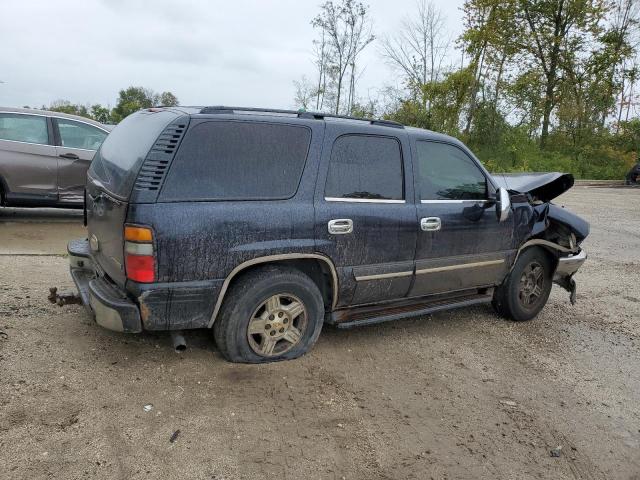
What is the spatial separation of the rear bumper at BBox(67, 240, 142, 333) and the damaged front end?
11.1 ft

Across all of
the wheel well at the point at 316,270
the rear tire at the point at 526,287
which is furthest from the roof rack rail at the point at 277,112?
the rear tire at the point at 526,287

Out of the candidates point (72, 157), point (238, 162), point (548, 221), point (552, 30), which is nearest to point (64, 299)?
point (238, 162)

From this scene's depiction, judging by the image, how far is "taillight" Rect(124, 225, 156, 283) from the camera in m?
3.29

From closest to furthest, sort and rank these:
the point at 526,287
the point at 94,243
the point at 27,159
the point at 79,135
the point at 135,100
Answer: the point at 94,243
the point at 526,287
the point at 27,159
the point at 79,135
the point at 135,100

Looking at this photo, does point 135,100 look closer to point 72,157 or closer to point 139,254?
point 72,157

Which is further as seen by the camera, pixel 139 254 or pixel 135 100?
pixel 135 100

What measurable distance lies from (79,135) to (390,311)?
6.15m

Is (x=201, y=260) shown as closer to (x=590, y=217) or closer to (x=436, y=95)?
(x=590, y=217)

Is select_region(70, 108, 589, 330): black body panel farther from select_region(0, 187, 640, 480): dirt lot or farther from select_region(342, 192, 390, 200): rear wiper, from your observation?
select_region(0, 187, 640, 480): dirt lot

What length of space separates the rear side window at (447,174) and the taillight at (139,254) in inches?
84.9

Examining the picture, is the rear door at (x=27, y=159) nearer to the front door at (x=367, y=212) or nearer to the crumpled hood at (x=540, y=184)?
the front door at (x=367, y=212)

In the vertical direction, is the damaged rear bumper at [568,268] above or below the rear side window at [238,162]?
below

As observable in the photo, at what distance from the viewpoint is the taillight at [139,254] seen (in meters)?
3.29

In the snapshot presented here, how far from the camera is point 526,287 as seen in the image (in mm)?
5457
